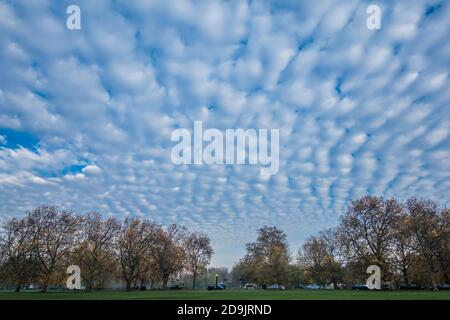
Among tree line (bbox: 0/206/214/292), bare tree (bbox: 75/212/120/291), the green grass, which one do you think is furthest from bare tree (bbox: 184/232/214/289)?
the green grass

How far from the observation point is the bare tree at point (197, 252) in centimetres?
9275

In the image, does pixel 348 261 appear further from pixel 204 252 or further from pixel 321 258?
pixel 204 252

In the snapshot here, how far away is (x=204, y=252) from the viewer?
9475cm

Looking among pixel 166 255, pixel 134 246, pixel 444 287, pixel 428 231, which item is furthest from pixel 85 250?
pixel 444 287

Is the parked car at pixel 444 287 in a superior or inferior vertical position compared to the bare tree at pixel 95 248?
inferior

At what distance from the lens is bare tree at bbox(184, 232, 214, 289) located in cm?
9275

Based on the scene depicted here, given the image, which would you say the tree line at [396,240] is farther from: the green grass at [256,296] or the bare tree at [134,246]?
the bare tree at [134,246]

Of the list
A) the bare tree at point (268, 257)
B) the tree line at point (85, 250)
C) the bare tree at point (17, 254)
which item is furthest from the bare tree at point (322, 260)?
the bare tree at point (17, 254)

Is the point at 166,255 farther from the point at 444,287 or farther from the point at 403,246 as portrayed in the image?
the point at 444,287

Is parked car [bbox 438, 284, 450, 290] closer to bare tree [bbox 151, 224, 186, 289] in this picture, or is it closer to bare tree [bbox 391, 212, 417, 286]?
bare tree [bbox 391, 212, 417, 286]

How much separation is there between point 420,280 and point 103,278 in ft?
221

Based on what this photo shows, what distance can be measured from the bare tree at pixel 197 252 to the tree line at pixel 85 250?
2.94 m

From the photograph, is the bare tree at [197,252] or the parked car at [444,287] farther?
the bare tree at [197,252]
